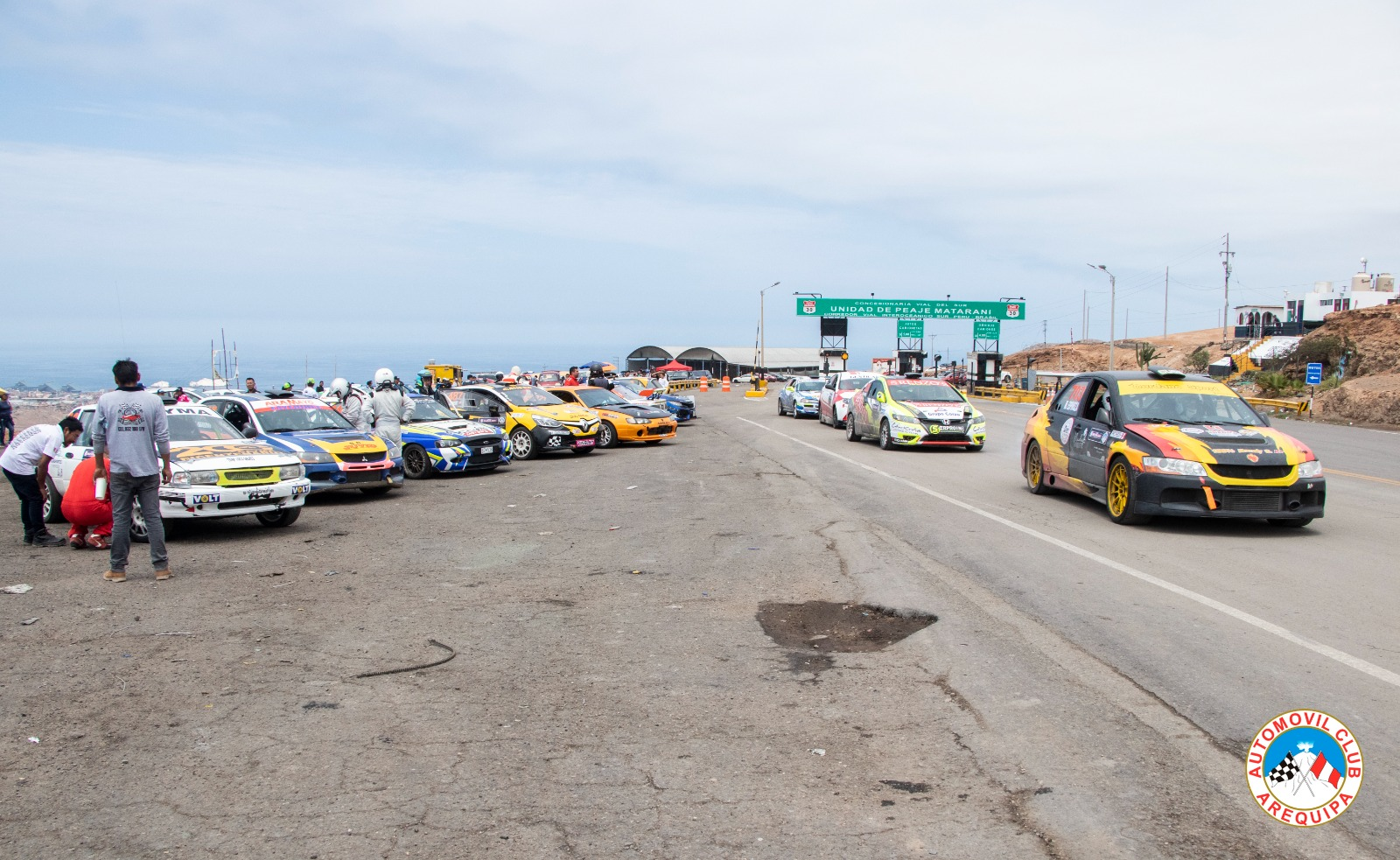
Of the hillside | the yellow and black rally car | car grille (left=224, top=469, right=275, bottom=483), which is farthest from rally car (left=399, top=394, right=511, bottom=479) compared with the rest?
the hillside

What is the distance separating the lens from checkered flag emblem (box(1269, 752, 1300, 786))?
3.89 m

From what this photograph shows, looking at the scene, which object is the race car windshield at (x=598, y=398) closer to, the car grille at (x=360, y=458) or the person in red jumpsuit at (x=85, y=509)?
the car grille at (x=360, y=458)

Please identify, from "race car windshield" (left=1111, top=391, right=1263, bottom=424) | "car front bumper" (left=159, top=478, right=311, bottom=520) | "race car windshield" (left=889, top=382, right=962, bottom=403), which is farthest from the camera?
"race car windshield" (left=889, top=382, right=962, bottom=403)

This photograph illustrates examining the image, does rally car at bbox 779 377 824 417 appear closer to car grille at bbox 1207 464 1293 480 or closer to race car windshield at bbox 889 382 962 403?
race car windshield at bbox 889 382 962 403

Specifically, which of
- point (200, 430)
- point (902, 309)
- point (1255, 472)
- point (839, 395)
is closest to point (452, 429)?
point (200, 430)

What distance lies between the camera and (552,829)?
3873mm

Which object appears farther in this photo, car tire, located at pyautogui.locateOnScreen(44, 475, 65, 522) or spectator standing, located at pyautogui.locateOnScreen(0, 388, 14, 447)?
spectator standing, located at pyautogui.locateOnScreen(0, 388, 14, 447)

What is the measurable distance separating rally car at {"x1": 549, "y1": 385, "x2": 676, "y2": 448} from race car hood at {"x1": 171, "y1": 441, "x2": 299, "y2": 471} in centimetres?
1125

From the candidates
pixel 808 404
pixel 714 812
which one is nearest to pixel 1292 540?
pixel 714 812

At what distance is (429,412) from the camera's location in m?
18.2

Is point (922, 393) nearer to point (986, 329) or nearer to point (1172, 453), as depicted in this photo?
point (1172, 453)

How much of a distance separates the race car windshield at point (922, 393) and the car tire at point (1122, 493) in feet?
33.0

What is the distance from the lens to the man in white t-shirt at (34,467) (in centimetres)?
1059

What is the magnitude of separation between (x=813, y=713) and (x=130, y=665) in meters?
4.11
